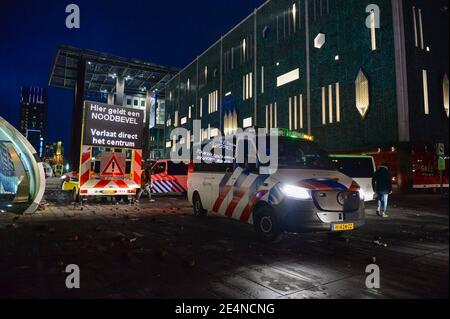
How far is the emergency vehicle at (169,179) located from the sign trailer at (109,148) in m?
4.71

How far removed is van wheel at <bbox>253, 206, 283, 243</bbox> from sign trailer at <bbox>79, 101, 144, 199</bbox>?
758 cm

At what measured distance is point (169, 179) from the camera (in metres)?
17.7

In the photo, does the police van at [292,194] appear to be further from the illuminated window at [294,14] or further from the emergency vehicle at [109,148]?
the illuminated window at [294,14]

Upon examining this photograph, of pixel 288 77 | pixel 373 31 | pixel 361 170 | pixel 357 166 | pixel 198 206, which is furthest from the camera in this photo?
pixel 288 77

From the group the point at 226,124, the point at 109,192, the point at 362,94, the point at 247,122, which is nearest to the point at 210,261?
the point at 109,192

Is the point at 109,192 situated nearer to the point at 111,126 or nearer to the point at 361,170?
the point at 111,126

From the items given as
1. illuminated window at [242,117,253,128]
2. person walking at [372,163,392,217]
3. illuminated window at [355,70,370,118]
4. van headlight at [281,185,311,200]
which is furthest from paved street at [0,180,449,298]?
illuminated window at [242,117,253,128]

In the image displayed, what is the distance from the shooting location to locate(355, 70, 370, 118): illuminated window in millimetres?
23125

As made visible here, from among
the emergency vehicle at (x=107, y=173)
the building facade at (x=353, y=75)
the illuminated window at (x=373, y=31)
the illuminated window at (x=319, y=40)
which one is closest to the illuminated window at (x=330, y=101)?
the building facade at (x=353, y=75)

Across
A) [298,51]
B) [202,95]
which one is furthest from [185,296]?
[202,95]

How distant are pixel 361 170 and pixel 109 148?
36.5 feet

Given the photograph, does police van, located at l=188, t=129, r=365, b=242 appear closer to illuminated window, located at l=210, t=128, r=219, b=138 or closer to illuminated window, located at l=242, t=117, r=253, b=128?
illuminated window, located at l=242, t=117, r=253, b=128

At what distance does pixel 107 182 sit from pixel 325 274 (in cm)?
977

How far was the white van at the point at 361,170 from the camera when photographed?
13.7 metres
